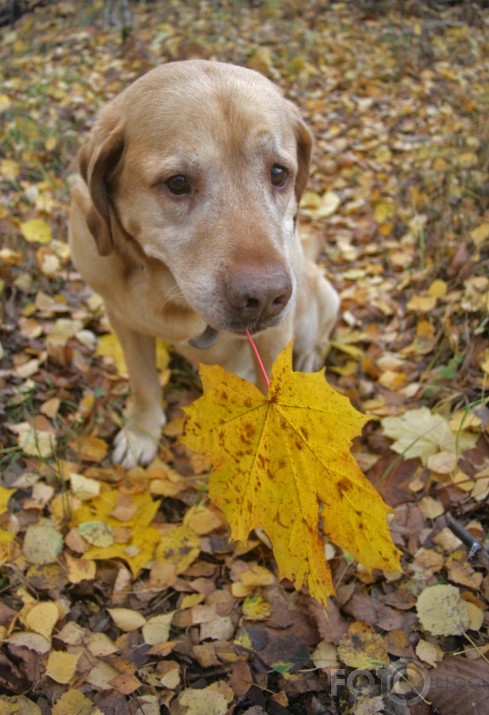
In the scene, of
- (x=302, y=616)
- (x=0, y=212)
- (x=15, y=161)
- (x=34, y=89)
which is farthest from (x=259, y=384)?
(x=34, y=89)

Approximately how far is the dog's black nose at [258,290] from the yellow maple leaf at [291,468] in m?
0.25

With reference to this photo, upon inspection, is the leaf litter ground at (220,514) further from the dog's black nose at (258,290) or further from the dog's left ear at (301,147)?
the dog's left ear at (301,147)

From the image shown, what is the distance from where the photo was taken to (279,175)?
2.28 meters

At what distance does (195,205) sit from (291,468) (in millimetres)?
963

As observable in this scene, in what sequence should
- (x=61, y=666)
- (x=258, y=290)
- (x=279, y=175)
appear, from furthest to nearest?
(x=279, y=175), (x=61, y=666), (x=258, y=290)

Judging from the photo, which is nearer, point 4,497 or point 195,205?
point 195,205

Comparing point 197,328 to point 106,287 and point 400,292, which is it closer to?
point 106,287

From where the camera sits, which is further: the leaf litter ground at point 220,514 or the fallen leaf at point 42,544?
the fallen leaf at point 42,544

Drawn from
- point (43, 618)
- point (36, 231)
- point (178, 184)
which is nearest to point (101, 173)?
point (178, 184)

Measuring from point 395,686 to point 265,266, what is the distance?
1304 millimetres

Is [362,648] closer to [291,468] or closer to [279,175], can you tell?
[291,468]

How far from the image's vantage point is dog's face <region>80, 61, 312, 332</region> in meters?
1.95

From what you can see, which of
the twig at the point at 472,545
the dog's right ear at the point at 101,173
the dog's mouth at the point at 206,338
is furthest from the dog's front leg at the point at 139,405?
the twig at the point at 472,545

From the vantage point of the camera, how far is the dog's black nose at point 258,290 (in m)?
1.85
